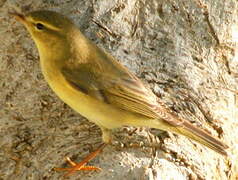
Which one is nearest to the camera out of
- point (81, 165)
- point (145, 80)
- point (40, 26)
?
point (81, 165)

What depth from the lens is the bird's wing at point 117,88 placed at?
14.3 ft

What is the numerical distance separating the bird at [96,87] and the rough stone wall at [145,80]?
0.18 m

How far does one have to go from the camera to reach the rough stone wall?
427cm

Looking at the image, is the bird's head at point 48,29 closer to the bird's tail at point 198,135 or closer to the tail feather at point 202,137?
the bird's tail at point 198,135

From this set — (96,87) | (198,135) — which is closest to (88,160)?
(96,87)

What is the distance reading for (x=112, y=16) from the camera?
511cm

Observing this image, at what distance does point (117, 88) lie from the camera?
14.6ft

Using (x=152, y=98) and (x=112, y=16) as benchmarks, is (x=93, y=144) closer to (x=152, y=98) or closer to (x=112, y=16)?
(x=152, y=98)

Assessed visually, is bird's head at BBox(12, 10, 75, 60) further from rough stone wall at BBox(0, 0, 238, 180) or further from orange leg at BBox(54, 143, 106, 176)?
orange leg at BBox(54, 143, 106, 176)

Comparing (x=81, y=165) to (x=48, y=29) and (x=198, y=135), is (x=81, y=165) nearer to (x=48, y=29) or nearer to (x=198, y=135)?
(x=198, y=135)

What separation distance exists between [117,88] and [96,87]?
176 mm

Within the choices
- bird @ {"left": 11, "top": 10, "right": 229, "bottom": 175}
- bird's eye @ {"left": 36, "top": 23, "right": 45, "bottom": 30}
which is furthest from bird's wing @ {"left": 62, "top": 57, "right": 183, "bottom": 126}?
bird's eye @ {"left": 36, "top": 23, "right": 45, "bottom": 30}

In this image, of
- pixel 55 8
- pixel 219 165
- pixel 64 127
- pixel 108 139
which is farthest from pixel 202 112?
pixel 55 8

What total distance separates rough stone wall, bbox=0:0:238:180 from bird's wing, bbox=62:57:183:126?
0.24m
